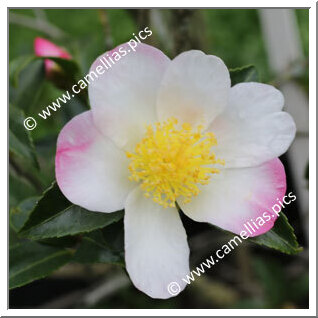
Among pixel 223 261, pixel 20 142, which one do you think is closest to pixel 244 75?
pixel 20 142

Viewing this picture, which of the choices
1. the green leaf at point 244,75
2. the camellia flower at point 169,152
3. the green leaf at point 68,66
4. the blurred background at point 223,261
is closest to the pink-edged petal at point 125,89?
the camellia flower at point 169,152

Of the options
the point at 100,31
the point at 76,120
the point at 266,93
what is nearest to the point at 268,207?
the point at 266,93

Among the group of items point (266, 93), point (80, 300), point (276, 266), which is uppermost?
point (266, 93)

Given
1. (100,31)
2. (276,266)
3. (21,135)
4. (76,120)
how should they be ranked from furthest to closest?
(100,31), (276,266), (21,135), (76,120)

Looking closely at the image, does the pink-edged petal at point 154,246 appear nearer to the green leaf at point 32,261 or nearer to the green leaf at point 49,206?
the green leaf at point 49,206

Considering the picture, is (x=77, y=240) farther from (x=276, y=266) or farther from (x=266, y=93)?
(x=276, y=266)

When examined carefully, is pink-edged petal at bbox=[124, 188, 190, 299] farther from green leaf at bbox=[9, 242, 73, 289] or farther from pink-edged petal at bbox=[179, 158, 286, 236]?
green leaf at bbox=[9, 242, 73, 289]

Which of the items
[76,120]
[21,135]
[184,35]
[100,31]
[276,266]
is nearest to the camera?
[76,120]

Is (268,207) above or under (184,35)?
under
